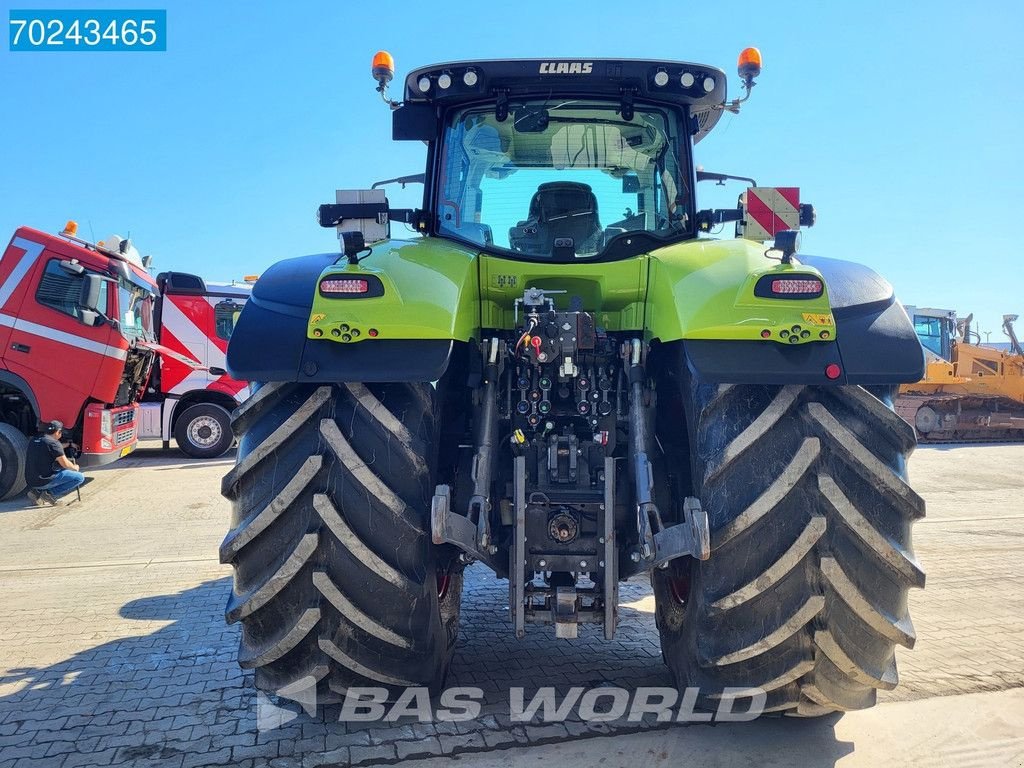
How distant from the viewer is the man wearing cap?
25.7 feet

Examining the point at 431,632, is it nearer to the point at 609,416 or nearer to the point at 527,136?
the point at 609,416

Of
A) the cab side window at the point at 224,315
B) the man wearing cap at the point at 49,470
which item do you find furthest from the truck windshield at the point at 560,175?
the cab side window at the point at 224,315

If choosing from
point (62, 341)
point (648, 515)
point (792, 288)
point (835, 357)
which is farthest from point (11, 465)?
point (835, 357)

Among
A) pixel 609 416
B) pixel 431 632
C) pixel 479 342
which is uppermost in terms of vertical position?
pixel 479 342

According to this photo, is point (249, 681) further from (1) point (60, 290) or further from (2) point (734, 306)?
(1) point (60, 290)

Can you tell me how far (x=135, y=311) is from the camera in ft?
32.6

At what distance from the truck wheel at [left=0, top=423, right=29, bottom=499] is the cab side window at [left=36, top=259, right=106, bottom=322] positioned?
4.99 feet

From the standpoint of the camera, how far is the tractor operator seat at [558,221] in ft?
10.9

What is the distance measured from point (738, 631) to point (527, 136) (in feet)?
7.50

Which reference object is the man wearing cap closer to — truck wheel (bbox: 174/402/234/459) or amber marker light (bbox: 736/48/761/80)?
truck wheel (bbox: 174/402/234/459)

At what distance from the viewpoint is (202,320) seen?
1218 cm

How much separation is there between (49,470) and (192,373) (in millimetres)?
3666

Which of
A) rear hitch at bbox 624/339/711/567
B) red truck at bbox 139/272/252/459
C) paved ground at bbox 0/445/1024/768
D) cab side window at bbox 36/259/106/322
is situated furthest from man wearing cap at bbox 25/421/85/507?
rear hitch at bbox 624/339/711/567

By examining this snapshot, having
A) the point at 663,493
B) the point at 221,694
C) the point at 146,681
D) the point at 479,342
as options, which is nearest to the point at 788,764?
the point at 663,493
